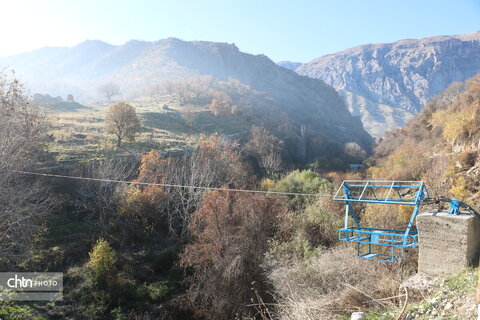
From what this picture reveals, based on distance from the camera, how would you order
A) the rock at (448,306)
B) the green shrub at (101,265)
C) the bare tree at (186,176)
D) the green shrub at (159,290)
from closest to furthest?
the rock at (448,306) → the green shrub at (101,265) → the green shrub at (159,290) → the bare tree at (186,176)

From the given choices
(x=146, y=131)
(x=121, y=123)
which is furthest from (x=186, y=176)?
(x=146, y=131)

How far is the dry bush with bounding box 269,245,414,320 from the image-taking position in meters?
8.15

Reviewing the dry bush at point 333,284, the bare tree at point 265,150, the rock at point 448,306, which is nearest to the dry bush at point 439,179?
the dry bush at point 333,284

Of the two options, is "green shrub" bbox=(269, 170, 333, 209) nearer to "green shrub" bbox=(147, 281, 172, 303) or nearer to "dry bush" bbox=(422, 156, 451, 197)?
"dry bush" bbox=(422, 156, 451, 197)

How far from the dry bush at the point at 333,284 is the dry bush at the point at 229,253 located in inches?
55.8

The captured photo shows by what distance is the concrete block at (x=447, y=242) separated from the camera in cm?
756

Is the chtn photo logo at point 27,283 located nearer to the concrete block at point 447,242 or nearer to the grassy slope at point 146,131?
the grassy slope at point 146,131

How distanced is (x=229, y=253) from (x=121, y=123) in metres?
25.7

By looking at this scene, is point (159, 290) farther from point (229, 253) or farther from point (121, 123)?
point (121, 123)

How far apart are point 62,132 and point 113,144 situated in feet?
20.0

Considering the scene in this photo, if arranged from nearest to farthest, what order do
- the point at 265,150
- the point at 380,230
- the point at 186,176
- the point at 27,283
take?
the point at 380,230 < the point at 27,283 < the point at 186,176 < the point at 265,150

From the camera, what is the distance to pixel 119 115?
123ft

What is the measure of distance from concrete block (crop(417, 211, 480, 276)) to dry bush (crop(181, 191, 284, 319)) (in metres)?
9.34

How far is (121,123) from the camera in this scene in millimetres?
37719
